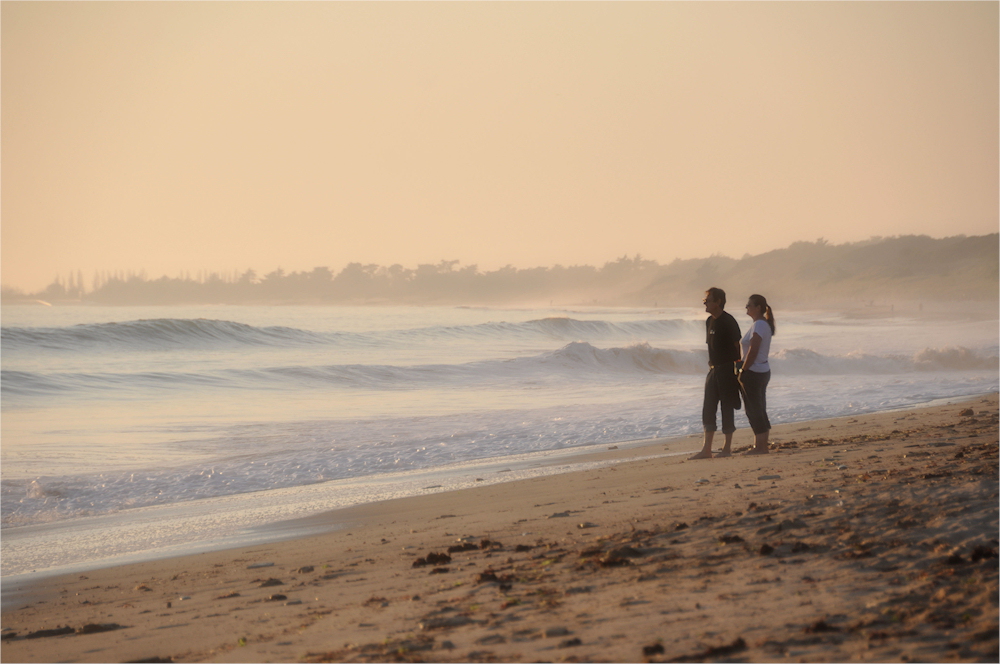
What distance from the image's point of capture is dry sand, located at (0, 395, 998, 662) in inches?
117

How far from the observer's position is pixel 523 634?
3150 mm

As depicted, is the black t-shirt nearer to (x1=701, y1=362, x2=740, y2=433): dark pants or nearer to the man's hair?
(x1=701, y1=362, x2=740, y2=433): dark pants

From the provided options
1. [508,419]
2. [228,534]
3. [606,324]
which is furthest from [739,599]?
[606,324]

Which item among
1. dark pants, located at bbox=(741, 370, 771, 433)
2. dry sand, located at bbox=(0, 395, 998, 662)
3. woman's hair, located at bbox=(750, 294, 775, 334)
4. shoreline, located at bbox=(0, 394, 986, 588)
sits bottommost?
shoreline, located at bbox=(0, 394, 986, 588)

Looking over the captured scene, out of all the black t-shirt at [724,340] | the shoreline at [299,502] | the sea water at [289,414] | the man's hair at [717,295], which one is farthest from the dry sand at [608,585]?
the man's hair at [717,295]

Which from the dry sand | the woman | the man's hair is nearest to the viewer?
the dry sand

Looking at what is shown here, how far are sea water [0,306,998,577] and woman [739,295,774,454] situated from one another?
2.32 metres

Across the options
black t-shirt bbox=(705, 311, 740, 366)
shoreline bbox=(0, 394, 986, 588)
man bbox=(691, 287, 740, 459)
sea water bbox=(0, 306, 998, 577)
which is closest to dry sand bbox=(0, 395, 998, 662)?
shoreline bbox=(0, 394, 986, 588)

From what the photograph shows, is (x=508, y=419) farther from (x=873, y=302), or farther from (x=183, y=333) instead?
(x=873, y=302)

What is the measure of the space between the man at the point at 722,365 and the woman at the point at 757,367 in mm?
120

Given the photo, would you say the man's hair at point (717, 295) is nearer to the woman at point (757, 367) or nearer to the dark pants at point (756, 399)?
the woman at point (757, 367)

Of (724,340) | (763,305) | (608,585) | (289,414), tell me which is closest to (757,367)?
(724,340)

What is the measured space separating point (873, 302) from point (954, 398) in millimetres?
90796

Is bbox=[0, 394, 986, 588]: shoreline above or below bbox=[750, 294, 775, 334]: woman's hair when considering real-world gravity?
below
